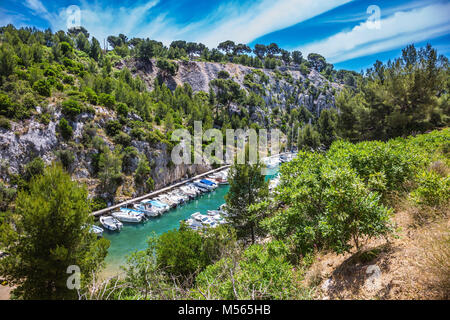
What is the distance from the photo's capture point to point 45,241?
8.89 metres

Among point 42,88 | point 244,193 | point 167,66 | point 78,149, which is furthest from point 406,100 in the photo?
point 167,66

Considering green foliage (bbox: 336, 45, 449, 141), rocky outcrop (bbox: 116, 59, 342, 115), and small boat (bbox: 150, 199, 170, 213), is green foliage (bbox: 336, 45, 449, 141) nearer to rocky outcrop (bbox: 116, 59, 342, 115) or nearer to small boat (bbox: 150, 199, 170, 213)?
small boat (bbox: 150, 199, 170, 213)

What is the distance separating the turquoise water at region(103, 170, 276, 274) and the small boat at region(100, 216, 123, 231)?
553mm

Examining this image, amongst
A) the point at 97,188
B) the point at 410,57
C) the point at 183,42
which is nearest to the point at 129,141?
the point at 97,188

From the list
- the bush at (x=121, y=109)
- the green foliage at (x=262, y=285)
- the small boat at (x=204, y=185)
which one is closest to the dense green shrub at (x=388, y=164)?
the green foliage at (x=262, y=285)

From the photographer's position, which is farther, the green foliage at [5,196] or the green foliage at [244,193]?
the green foliage at [5,196]

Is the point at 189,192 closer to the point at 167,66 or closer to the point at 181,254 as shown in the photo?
the point at 181,254

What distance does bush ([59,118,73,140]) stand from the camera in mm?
28672

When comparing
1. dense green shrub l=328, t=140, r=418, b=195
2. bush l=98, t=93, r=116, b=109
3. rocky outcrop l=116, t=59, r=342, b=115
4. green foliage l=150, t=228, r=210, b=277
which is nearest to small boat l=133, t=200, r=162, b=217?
green foliage l=150, t=228, r=210, b=277

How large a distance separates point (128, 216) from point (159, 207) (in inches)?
170

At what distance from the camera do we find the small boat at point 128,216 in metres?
26.5

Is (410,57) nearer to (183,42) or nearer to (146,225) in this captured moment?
(146,225)

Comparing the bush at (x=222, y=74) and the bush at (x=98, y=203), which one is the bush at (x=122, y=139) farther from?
the bush at (x=222, y=74)
